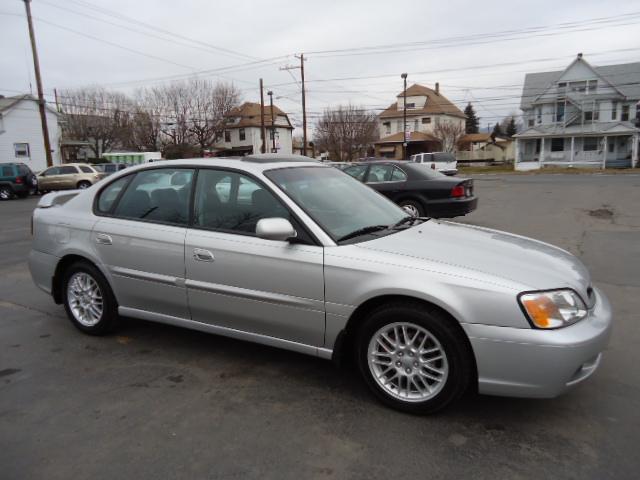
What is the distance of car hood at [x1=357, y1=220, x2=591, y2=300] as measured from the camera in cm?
290

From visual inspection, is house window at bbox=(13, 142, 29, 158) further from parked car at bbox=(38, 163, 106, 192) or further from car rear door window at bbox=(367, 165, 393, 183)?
car rear door window at bbox=(367, 165, 393, 183)

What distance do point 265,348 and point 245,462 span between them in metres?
1.53

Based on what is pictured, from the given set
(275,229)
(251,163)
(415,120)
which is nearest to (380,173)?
(251,163)

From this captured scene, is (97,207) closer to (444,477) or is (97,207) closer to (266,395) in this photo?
(266,395)

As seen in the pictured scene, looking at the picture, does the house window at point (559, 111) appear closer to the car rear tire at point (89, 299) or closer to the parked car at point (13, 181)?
the parked car at point (13, 181)

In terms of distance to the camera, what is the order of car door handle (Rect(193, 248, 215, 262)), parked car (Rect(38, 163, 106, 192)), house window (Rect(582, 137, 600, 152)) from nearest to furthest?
1. car door handle (Rect(193, 248, 215, 262))
2. parked car (Rect(38, 163, 106, 192))
3. house window (Rect(582, 137, 600, 152))

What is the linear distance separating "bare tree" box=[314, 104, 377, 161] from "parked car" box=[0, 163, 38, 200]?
36.4 metres

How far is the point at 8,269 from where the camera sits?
7.33 metres

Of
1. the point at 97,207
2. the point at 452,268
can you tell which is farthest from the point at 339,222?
the point at 97,207

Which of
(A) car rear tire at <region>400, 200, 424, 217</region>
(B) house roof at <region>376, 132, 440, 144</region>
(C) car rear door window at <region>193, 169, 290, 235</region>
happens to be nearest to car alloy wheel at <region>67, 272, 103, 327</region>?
(C) car rear door window at <region>193, 169, 290, 235</region>

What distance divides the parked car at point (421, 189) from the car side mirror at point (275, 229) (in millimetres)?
6221

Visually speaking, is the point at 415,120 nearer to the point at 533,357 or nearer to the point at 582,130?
the point at 582,130

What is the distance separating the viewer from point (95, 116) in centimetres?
5450

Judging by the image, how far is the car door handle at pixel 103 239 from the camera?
4.12 meters
